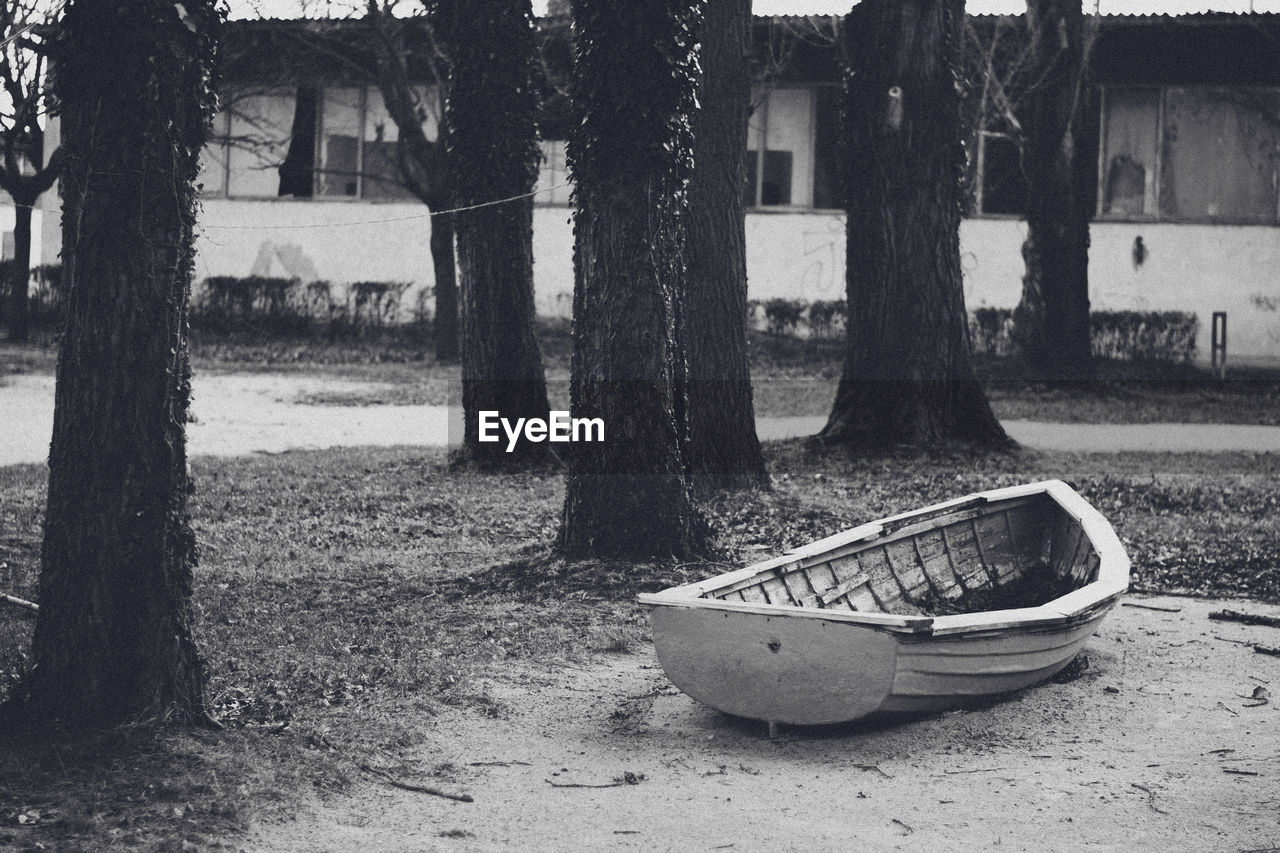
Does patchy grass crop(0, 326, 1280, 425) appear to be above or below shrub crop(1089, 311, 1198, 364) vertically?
below

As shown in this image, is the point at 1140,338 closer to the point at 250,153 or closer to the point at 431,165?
the point at 431,165

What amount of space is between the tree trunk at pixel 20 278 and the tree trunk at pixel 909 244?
14.9 meters

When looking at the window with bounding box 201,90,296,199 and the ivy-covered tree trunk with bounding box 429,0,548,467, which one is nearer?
the ivy-covered tree trunk with bounding box 429,0,548,467

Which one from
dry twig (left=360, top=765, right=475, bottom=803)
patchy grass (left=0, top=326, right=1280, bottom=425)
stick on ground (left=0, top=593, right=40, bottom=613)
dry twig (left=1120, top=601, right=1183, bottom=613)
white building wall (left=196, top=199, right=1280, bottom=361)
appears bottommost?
dry twig (left=360, top=765, right=475, bottom=803)

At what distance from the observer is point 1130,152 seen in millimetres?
27281

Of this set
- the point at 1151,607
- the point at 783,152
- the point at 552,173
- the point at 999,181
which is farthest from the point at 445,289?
the point at 1151,607

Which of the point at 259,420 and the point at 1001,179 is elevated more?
the point at 1001,179

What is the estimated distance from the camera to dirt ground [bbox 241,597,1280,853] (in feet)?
17.6

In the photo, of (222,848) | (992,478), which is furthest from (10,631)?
(992,478)

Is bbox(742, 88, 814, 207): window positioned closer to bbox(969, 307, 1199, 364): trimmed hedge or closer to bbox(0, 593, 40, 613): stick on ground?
bbox(969, 307, 1199, 364): trimmed hedge

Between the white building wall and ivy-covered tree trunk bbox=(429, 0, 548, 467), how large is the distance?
11.9 m

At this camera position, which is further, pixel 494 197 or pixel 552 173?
pixel 552 173

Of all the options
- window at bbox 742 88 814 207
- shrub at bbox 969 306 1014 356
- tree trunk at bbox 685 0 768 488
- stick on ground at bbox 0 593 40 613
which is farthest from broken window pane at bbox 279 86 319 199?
stick on ground at bbox 0 593 40 613

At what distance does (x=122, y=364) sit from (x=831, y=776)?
114 inches
